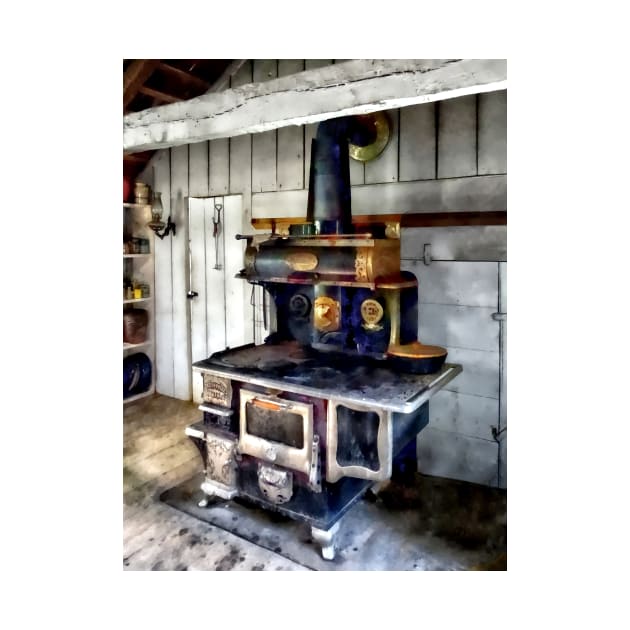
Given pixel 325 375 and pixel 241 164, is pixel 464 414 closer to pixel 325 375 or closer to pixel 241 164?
pixel 325 375

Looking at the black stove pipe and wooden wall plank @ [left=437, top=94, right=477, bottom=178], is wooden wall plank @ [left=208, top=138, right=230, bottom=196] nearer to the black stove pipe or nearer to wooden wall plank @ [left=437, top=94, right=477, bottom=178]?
the black stove pipe

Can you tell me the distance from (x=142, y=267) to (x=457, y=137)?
2307mm

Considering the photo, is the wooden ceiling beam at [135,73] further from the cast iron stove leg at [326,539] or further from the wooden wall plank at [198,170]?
the cast iron stove leg at [326,539]

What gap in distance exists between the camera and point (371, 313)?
2.12 m

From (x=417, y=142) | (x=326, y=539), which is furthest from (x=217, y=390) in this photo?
(x=417, y=142)

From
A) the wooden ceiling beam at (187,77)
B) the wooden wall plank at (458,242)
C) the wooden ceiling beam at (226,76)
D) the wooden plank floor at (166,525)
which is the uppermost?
the wooden ceiling beam at (226,76)

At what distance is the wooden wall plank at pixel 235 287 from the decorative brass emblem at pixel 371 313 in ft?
4.04

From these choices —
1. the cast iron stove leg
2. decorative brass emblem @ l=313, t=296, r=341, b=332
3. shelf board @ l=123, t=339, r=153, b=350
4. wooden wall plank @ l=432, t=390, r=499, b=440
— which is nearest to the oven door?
the cast iron stove leg

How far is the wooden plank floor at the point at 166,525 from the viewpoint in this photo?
1.84 meters

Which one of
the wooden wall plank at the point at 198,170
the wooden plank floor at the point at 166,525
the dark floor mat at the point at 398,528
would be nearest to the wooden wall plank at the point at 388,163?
the wooden wall plank at the point at 198,170
